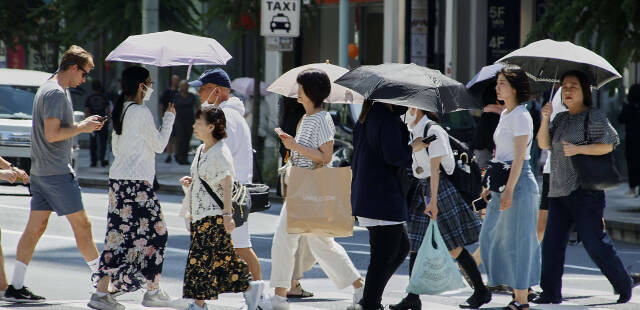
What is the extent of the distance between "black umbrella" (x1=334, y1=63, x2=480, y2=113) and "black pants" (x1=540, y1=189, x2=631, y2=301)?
1.18 m

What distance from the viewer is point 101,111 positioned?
71.4 feet

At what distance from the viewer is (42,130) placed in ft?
24.2

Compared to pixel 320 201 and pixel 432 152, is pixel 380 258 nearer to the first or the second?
pixel 320 201

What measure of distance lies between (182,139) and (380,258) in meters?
16.3

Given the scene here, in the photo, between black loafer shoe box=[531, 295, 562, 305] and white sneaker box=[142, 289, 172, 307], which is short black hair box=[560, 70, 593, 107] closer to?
black loafer shoe box=[531, 295, 562, 305]

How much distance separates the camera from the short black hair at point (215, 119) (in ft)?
22.9

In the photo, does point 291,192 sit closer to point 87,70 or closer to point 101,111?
point 87,70

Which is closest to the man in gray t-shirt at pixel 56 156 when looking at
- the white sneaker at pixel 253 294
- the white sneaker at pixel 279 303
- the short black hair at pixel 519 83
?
the white sneaker at pixel 253 294

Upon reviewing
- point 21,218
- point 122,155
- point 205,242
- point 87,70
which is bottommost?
point 21,218

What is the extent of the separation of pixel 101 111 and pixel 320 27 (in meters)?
7.41

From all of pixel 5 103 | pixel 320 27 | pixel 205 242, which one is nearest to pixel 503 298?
pixel 205 242

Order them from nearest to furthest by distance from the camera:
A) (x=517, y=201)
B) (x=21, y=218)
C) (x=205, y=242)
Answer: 1. (x=205, y=242)
2. (x=517, y=201)
3. (x=21, y=218)

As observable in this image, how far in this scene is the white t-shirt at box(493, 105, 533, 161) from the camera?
7234 mm

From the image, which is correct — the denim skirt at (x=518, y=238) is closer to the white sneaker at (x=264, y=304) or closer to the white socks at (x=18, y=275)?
the white sneaker at (x=264, y=304)
